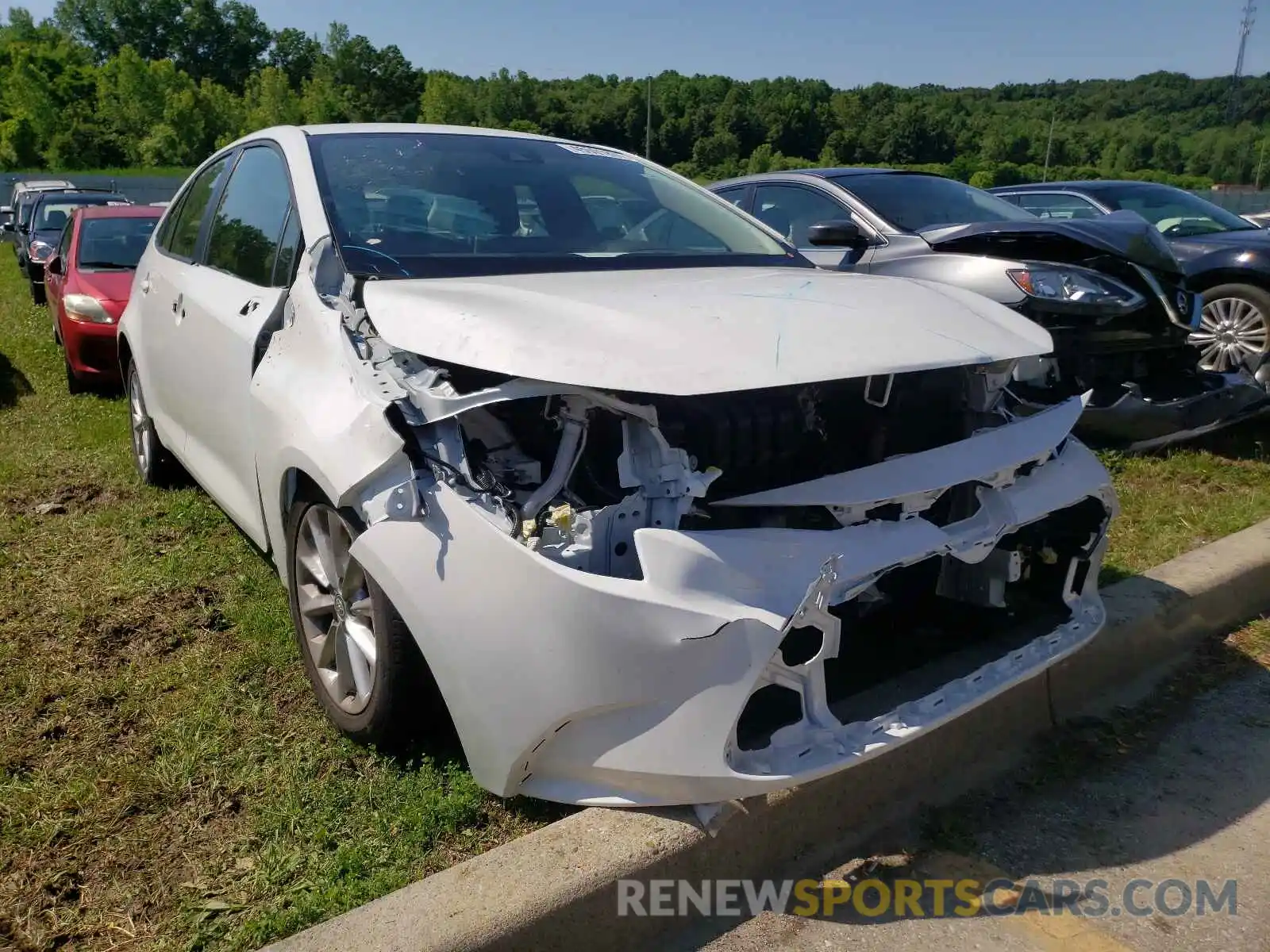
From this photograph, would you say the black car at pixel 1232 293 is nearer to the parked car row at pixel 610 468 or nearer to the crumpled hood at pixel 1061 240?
the crumpled hood at pixel 1061 240

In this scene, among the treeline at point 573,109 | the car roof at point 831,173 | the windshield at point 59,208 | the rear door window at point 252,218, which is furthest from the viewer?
the treeline at point 573,109

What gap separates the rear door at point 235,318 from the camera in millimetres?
3008

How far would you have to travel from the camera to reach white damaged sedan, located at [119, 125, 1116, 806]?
78.7 inches

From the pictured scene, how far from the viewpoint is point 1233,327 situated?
6496 mm

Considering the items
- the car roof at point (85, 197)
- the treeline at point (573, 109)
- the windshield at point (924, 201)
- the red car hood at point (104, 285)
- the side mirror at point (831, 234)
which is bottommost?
the red car hood at point (104, 285)

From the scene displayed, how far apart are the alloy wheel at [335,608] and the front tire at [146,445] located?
218cm

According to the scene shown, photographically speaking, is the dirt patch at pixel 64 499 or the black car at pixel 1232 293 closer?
the dirt patch at pixel 64 499

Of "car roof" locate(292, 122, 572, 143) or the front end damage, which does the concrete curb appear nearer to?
the front end damage

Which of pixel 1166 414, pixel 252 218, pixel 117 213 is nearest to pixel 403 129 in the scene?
pixel 252 218

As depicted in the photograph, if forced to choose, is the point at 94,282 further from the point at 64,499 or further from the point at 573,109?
the point at 573,109

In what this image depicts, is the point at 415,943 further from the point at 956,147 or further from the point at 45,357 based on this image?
the point at 956,147

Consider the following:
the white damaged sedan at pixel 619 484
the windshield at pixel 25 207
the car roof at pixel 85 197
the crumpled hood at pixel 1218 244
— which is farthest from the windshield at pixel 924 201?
the windshield at pixel 25 207

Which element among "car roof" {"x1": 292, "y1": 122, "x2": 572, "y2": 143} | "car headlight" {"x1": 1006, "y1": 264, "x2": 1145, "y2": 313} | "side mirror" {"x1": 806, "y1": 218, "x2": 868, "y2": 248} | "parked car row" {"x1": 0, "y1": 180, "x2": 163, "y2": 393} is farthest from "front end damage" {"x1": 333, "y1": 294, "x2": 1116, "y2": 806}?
"parked car row" {"x1": 0, "y1": 180, "x2": 163, "y2": 393}

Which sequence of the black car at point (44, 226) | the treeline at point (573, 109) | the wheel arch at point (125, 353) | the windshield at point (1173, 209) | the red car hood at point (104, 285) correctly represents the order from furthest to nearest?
the treeline at point (573, 109) < the black car at point (44, 226) < the windshield at point (1173, 209) < the red car hood at point (104, 285) < the wheel arch at point (125, 353)
